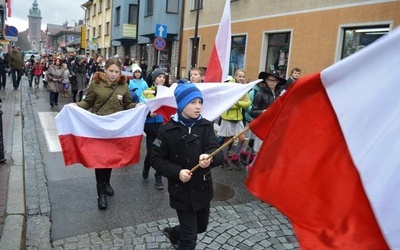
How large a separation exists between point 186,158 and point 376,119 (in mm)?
1580

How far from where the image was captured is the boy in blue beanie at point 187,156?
3117 mm

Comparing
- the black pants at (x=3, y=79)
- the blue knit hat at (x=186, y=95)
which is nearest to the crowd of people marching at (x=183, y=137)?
the blue knit hat at (x=186, y=95)

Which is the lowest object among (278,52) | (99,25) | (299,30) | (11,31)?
(278,52)

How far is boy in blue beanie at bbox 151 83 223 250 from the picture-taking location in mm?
3117

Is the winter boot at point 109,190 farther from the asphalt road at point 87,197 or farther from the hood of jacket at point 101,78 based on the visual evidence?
the hood of jacket at point 101,78

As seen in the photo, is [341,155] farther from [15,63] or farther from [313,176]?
[15,63]

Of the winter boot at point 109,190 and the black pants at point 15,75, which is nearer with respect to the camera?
the winter boot at point 109,190

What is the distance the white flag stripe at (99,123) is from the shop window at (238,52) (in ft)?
37.3

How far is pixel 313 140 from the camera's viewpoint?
2.27 m

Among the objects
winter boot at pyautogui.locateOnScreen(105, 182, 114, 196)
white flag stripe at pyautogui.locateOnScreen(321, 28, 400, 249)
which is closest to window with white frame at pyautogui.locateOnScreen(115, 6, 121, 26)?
winter boot at pyautogui.locateOnScreen(105, 182, 114, 196)

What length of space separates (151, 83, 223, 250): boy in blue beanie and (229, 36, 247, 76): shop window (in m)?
13.0

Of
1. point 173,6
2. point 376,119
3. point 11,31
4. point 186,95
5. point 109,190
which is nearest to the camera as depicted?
point 376,119

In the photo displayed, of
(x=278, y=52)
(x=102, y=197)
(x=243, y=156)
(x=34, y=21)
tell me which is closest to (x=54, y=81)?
(x=278, y=52)

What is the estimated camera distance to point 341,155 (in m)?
2.18
